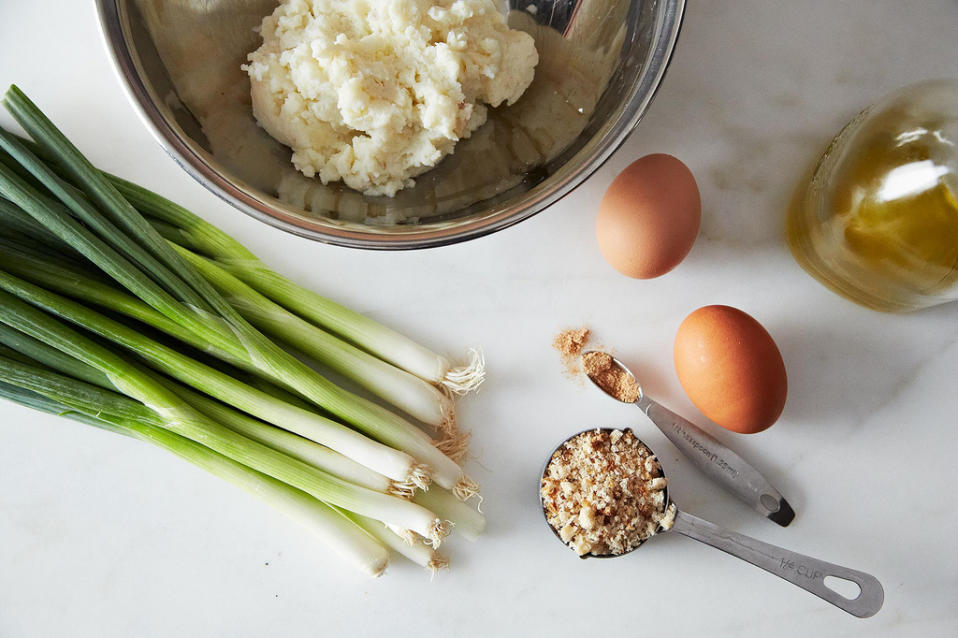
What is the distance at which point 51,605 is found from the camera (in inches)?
48.8

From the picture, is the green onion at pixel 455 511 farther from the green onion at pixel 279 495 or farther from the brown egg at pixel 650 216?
the brown egg at pixel 650 216

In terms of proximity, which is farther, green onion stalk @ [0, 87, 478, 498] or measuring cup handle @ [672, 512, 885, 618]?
measuring cup handle @ [672, 512, 885, 618]

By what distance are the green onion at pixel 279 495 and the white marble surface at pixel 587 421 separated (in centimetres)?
8

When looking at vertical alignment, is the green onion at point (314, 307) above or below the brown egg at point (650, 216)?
below

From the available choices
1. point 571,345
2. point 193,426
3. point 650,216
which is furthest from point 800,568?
point 193,426

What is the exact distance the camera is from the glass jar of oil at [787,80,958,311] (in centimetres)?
108

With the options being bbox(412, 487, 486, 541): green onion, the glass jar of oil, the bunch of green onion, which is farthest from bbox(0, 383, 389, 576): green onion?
the glass jar of oil

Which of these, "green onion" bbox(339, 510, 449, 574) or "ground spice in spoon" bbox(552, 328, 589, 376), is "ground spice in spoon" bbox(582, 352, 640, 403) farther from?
"green onion" bbox(339, 510, 449, 574)

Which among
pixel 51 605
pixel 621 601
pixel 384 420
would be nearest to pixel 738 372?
pixel 621 601

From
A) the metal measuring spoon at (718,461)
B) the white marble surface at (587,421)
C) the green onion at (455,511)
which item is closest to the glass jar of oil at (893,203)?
the white marble surface at (587,421)

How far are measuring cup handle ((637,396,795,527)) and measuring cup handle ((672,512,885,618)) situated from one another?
0.08 meters

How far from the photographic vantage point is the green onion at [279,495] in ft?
3.76

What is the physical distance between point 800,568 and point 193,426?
100 cm

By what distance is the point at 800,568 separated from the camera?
3.88 ft
